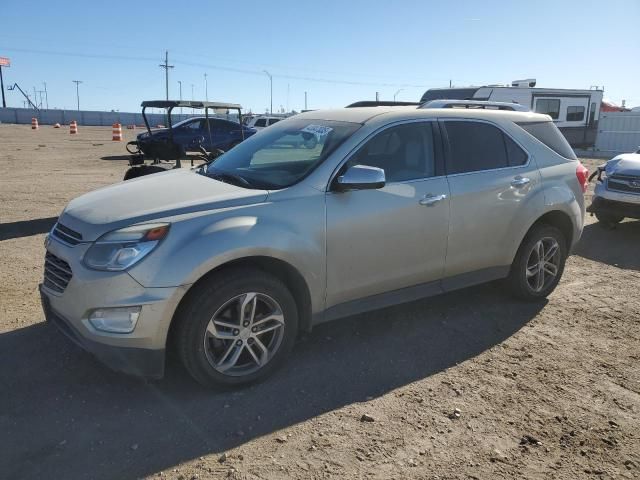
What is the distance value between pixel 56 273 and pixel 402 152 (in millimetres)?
2564

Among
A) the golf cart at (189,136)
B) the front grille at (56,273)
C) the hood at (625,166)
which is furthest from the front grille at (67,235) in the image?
the hood at (625,166)

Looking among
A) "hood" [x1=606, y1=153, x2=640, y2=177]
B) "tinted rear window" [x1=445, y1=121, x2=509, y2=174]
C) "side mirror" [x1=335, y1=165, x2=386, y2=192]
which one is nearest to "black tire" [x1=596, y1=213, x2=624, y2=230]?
"hood" [x1=606, y1=153, x2=640, y2=177]

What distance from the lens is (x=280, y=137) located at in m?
4.40

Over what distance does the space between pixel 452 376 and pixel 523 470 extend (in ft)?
3.19

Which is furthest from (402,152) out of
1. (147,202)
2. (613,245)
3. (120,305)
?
(613,245)

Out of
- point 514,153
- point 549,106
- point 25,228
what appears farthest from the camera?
point 549,106

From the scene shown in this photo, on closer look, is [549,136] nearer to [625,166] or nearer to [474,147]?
[474,147]

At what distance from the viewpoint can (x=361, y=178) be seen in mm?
3518

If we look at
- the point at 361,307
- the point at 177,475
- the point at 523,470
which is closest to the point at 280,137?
→ the point at 361,307

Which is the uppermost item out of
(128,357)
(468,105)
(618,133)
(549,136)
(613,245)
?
(618,133)

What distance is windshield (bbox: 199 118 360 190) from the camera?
3761mm

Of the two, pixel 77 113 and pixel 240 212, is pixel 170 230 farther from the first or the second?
pixel 77 113

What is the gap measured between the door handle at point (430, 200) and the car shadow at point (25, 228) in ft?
18.3

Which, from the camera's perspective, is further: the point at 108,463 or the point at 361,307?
the point at 361,307
